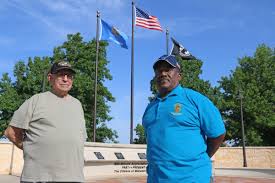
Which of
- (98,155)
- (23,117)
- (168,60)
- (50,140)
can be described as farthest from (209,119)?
(98,155)

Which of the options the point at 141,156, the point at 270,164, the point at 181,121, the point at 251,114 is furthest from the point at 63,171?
the point at 251,114

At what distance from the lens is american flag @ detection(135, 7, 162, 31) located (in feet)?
72.9

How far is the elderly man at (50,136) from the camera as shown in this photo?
3.34 m

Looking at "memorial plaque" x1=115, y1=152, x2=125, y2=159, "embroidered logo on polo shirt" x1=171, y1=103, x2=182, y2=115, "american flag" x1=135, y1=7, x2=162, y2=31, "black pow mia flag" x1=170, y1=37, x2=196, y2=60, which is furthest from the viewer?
"black pow mia flag" x1=170, y1=37, x2=196, y2=60

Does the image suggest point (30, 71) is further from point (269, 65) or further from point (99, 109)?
point (269, 65)

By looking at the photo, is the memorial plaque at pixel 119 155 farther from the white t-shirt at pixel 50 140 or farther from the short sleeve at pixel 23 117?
the short sleeve at pixel 23 117

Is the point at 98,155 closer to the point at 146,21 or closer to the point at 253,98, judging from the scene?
the point at 146,21

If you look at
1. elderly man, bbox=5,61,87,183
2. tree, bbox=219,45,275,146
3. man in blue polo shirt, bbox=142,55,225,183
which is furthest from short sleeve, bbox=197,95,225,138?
tree, bbox=219,45,275,146

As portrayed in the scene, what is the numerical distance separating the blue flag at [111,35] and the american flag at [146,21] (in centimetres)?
123

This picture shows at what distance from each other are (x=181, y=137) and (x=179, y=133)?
0.11ft

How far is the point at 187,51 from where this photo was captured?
24.2 metres

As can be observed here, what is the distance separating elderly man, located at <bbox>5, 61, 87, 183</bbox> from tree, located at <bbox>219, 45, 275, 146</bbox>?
38419mm

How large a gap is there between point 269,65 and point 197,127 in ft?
148

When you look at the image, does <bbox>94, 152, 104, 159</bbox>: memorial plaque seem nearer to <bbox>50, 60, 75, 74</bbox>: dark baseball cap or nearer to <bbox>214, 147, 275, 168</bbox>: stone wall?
<bbox>50, 60, 75, 74</bbox>: dark baseball cap
